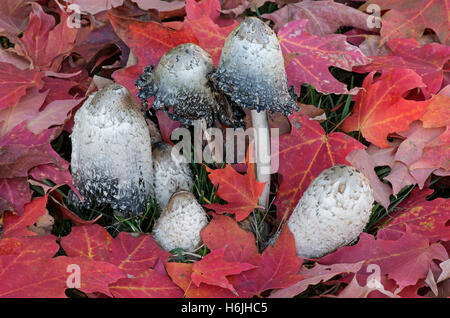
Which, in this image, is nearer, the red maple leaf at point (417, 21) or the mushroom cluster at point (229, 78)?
the mushroom cluster at point (229, 78)

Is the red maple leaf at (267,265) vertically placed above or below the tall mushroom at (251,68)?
below

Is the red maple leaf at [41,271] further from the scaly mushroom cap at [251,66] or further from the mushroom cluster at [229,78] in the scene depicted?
the scaly mushroom cap at [251,66]

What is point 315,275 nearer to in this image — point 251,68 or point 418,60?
point 251,68

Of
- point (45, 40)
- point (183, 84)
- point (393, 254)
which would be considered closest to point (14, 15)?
point (45, 40)

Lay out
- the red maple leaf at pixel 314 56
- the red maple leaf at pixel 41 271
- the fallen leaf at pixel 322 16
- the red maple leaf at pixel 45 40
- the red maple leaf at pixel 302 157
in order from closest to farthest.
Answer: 1. the red maple leaf at pixel 41 271
2. the red maple leaf at pixel 302 157
3. the red maple leaf at pixel 314 56
4. the red maple leaf at pixel 45 40
5. the fallen leaf at pixel 322 16

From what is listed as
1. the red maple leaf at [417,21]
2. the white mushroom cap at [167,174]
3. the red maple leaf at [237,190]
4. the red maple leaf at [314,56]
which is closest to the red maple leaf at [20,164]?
the white mushroom cap at [167,174]

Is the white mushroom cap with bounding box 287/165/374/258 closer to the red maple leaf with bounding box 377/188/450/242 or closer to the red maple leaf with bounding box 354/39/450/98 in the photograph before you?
the red maple leaf with bounding box 377/188/450/242
